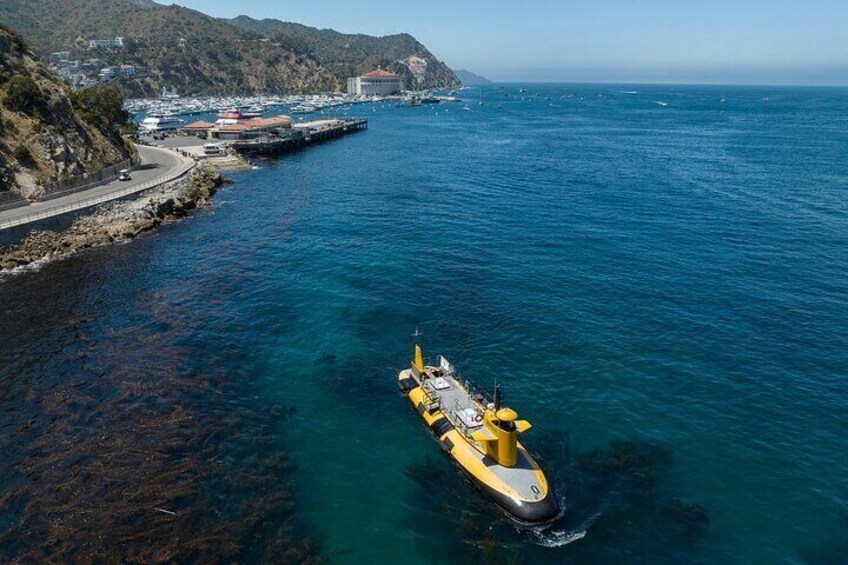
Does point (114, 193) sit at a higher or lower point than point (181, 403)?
higher

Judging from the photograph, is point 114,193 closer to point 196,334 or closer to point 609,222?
point 196,334

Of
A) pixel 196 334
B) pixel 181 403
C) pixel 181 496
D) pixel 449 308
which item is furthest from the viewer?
pixel 449 308

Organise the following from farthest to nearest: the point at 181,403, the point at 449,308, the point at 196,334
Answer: the point at 449,308 → the point at 196,334 → the point at 181,403

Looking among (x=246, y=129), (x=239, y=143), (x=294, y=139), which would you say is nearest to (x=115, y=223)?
(x=239, y=143)

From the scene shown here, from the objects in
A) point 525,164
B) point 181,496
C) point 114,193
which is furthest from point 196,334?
point 525,164

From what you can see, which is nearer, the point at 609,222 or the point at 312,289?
the point at 312,289

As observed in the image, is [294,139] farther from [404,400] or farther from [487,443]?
[487,443]

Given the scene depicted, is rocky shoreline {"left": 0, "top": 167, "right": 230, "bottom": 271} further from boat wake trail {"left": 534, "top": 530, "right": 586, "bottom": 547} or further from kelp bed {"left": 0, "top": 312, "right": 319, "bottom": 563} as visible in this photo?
boat wake trail {"left": 534, "top": 530, "right": 586, "bottom": 547}

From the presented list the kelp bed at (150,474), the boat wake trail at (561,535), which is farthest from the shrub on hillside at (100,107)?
the boat wake trail at (561,535)
